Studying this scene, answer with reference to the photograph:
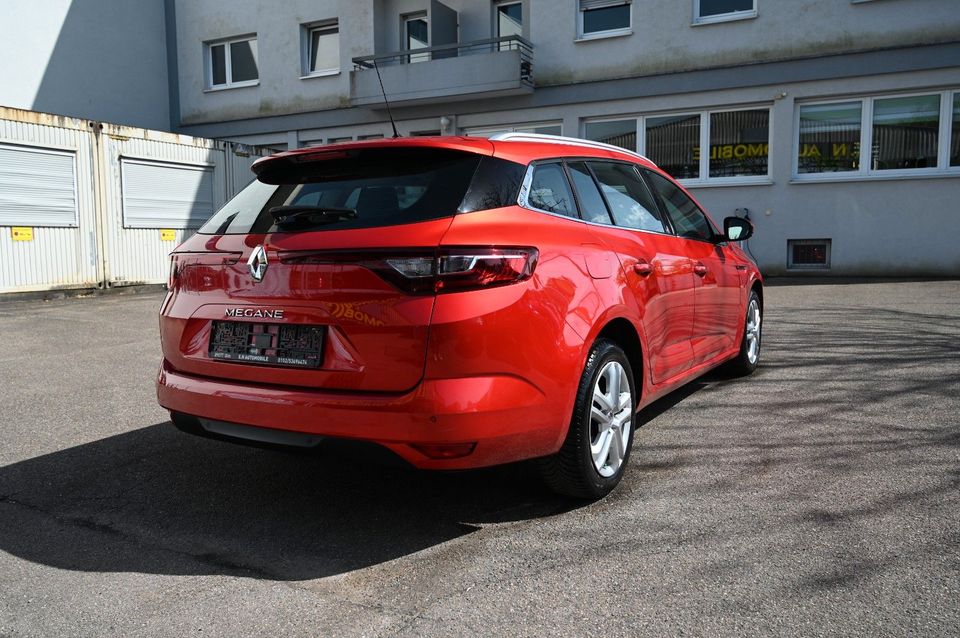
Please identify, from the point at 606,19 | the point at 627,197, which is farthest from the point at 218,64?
the point at 627,197

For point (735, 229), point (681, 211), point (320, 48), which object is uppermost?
point (320, 48)

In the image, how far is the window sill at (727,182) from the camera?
16.4 m

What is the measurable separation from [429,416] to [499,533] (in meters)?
0.72

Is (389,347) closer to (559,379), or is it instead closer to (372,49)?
(559,379)

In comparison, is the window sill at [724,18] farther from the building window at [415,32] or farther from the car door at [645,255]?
the car door at [645,255]

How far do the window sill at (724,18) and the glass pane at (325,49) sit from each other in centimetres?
982

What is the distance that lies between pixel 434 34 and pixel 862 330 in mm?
13904

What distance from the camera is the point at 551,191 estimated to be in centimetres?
368

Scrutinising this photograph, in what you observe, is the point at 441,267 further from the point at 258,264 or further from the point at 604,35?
the point at 604,35

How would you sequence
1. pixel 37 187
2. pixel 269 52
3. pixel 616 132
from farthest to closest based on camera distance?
pixel 269 52, pixel 616 132, pixel 37 187

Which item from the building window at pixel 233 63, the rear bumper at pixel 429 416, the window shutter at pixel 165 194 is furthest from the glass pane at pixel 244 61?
the rear bumper at pixel 429 416

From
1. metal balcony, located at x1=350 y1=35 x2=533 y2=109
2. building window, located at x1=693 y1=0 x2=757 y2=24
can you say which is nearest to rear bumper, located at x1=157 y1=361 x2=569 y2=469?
building window, located at x1=693 y1=0 x2=757 y2=24

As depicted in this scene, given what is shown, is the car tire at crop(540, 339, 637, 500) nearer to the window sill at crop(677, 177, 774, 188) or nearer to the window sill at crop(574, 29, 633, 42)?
the window sill at crop(677, 177, 774, 188)

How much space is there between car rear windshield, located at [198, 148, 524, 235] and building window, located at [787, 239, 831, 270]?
14.2m
